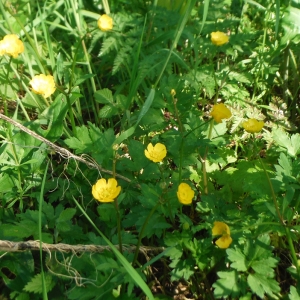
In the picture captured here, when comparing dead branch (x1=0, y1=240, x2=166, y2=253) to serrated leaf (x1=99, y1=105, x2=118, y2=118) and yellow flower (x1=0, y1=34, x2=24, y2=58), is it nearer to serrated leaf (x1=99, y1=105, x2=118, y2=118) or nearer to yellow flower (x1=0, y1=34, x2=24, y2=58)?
serrated leaf (x1=99, y1=105, x2=118, y2=118)

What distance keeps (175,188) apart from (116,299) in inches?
17.0

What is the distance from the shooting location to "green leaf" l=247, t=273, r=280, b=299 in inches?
46.2

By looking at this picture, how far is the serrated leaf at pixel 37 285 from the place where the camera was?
1.34m

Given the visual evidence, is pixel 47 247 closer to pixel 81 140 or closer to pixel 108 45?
pixel 81 140

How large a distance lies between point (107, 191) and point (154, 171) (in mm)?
360

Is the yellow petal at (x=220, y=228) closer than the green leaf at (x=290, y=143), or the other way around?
the yellow petal at (x=220, y=228)

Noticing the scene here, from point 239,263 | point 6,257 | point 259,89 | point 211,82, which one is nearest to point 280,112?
point 259,89

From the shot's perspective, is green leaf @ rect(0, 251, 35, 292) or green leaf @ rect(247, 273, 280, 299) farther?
green leaf @ rect(0, 251, 35, 292)

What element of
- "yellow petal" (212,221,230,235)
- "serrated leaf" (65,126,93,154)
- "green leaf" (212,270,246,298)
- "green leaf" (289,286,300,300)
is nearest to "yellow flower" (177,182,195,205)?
"yellow petal" (212,221,230,235)

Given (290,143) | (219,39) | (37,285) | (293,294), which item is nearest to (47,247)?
(37,285)

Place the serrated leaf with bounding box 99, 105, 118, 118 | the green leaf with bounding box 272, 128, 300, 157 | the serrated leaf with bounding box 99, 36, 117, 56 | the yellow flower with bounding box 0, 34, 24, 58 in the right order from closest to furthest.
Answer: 1. the green leaf with bounding box 272, 128, 300, 157
2. the yellow flower with bounding box 0, 34, 24, 58
3. the serrated leaf with bounding box 99, 105, 118, 118
4. the serrated leaf with bounding box 99, 36, 117, 56

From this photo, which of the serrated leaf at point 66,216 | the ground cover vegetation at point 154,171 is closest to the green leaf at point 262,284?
the ground cover vegetation at point 154,171

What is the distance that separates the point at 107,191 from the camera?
123 centimetres

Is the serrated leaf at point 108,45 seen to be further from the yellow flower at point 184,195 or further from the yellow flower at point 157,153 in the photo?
the yellow flower at point 184,195
